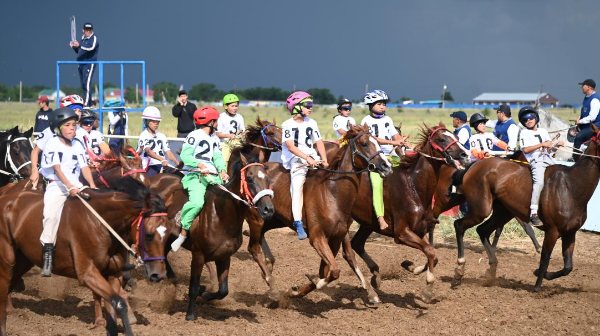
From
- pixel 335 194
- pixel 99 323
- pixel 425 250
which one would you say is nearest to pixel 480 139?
pixel 425 250

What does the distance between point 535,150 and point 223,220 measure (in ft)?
17.0

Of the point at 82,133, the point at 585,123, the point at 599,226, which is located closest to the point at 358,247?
the point at 82,133

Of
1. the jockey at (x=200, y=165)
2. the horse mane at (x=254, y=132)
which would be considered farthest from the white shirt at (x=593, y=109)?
the jockey at (x=200, y=165)

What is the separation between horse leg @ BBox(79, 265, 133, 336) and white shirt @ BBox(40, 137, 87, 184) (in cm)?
113

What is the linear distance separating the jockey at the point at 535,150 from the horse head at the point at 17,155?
7706 mm

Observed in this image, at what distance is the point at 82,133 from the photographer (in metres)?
9.94

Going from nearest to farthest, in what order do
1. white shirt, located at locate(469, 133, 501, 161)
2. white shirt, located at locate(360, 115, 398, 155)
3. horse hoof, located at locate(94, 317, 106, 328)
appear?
1. horse hoof, located at locate(94, 317, 106, 328)
2. white shirt, located at locate(360, 115, 398, 155)
3. white shirt, located at locate(469, 133, 501, 161)

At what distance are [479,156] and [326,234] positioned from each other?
180 inches

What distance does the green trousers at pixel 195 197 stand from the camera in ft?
27.1

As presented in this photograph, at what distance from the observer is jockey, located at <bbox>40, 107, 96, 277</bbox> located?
6914mm

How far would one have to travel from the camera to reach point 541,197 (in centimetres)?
1002

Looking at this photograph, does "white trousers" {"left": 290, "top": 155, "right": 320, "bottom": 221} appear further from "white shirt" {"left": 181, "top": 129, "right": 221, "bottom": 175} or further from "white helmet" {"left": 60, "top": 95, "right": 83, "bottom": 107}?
"white helmet" {"left": 60, "top": 95, "right": 83, "bottom": 107}

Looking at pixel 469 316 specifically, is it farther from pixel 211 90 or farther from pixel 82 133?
pixel 211 90

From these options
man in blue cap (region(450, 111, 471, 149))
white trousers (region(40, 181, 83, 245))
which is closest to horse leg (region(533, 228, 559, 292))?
man in blue cap (region(450, 111, 471, 149))
